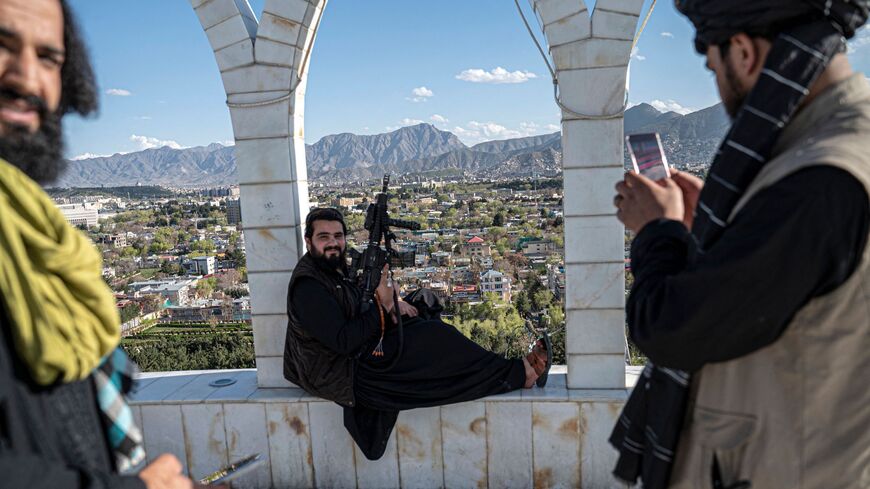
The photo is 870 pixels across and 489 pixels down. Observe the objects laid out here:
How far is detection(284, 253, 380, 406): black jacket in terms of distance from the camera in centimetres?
283

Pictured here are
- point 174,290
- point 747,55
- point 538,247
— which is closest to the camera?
point 747,55

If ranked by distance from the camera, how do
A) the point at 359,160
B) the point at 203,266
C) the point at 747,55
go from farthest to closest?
the point at 359,160, the point at 203,266, the point at 747,55

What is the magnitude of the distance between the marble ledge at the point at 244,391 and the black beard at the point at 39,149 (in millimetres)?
2257

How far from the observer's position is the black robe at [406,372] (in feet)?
9.25

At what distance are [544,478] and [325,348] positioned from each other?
125cm

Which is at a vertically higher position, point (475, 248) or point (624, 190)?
point (624, 190)

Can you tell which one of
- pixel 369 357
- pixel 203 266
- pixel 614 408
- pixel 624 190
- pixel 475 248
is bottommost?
pixel 203 266

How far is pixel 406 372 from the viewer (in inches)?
114

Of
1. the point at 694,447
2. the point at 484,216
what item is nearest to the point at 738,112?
the point at 694,447

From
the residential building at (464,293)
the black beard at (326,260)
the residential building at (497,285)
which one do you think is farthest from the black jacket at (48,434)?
the residential building at (464,293)

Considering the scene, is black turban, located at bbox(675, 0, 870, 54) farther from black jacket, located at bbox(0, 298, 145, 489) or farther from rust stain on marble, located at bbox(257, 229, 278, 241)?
rust stain on marble, located at bbox(257, 229, 278, 241)

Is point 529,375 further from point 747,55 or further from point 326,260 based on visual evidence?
point 747,55

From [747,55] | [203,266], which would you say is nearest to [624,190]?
Result: [747,55]

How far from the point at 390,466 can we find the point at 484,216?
14976mm
